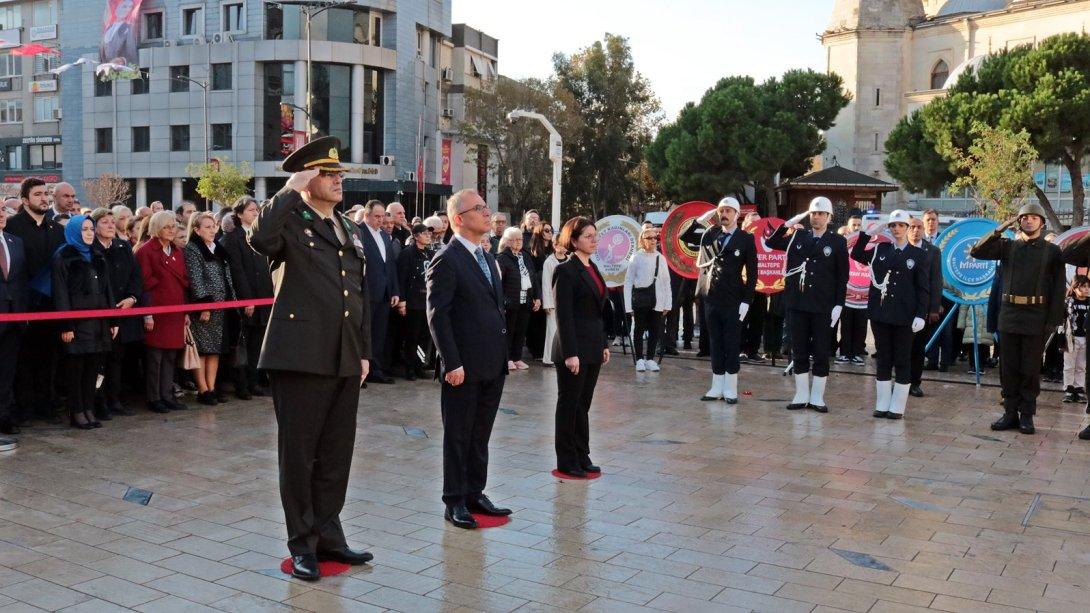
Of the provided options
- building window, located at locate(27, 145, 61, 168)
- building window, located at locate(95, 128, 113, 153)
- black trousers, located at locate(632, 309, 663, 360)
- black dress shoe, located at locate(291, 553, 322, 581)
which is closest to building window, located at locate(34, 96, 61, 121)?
building window, located at locate(27, 145, 61, 168)

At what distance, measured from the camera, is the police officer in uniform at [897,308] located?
10.2 meters

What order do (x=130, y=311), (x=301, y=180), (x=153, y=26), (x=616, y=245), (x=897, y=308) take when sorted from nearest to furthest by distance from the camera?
(x=301, y=180), (x=130, y=311), (x=897, y=308), (x=616, y=245), (x=153, y=26)

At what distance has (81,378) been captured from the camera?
354 inches

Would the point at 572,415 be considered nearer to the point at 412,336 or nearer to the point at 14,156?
the point at 412,336

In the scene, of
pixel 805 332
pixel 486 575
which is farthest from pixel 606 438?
pixel 486 575

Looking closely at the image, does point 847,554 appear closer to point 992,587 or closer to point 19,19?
point 992,587

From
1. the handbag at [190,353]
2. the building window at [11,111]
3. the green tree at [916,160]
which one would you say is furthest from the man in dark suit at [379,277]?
the building window at [11,111]

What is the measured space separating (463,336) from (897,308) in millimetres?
5871

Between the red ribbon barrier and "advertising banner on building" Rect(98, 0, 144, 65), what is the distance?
51784 millimetres

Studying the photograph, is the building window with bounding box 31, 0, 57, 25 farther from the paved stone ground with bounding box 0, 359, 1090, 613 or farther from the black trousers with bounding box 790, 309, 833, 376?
the black trousers with bounding box 790, 309, 833, 376

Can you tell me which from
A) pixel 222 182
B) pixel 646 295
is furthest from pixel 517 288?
pixel 222 182

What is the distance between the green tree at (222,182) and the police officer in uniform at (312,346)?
148 feet

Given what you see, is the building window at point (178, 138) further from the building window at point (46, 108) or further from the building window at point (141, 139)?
the building window at point (46, 108)

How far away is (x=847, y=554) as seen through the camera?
5.68 m
